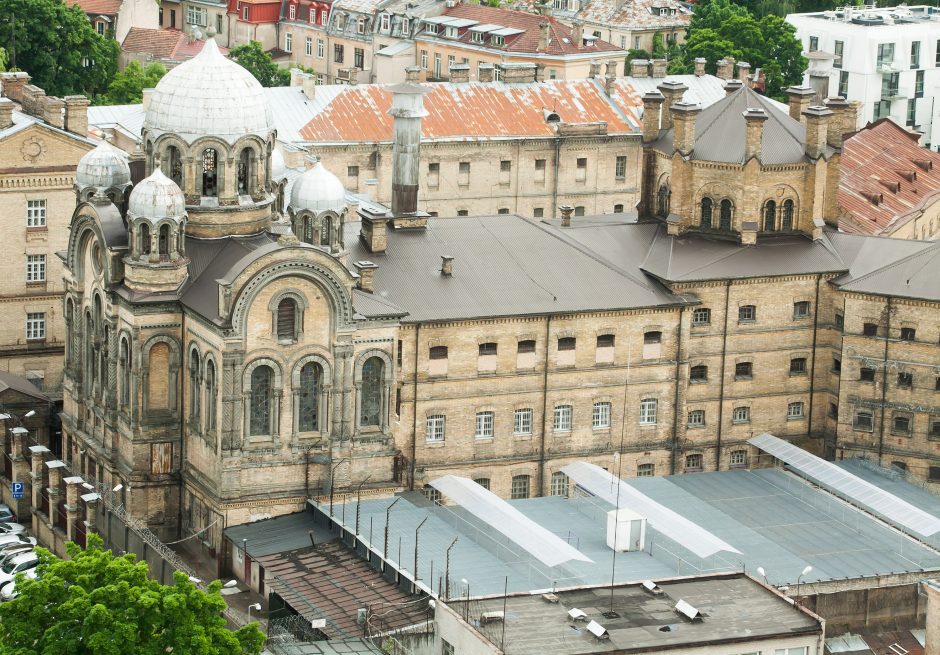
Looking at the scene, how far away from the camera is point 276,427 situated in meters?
128

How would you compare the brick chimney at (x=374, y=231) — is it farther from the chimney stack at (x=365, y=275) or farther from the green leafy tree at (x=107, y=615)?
the green leafy tree at (x=107, y=615)

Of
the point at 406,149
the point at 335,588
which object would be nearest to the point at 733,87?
the point at 406,149

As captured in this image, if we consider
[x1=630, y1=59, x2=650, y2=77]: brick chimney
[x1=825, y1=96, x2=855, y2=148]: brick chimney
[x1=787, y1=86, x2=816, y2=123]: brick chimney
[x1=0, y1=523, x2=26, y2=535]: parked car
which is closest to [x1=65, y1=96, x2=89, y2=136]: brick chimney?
[x1=0, y1=523, x2=26, y2=535]: parked car

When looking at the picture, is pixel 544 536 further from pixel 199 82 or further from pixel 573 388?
pixel 199 82

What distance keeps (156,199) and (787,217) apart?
1389 inches

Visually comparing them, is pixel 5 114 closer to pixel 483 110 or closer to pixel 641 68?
pixel 483 110

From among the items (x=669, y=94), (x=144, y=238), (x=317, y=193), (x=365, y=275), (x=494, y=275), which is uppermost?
(x=669, y=94)

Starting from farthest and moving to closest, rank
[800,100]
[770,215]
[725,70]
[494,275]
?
[725,70]
[800,100]
[770,215]
[494,275]

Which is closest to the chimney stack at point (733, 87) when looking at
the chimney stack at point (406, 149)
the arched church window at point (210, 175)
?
the chimney stack at point (406, 149)

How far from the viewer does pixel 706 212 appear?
14262cm

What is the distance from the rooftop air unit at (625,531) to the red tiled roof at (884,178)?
40.7 metres

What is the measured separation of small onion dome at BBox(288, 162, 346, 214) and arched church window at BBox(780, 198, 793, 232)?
995 inches

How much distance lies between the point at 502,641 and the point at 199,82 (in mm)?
36643

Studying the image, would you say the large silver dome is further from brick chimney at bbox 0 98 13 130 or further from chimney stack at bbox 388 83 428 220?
brick chimney at bbox 0 98 13 130
